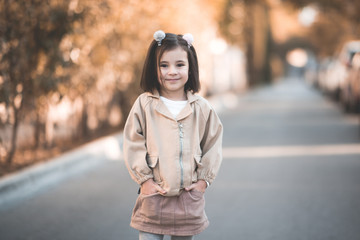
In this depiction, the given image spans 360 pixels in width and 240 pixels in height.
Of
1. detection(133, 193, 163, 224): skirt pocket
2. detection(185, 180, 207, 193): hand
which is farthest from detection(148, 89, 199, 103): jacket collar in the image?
detection(133, 193, 163, 224): skirt pocket

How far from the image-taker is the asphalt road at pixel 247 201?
4898 millimetres

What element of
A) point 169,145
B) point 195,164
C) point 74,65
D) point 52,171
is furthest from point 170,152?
point 74,65

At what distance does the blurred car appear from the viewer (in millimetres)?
15328

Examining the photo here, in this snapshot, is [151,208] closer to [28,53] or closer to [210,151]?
[210,151]

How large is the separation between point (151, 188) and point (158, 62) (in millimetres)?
752

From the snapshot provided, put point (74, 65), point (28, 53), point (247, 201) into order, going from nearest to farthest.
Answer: point (247, 201) < point (28, 53) < point (74, 65)

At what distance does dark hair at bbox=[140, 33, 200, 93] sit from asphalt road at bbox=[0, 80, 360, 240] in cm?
196

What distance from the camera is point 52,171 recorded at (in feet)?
23.3

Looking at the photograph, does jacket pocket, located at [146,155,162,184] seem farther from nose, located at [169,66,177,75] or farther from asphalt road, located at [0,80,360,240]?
asphalt road, located at [0,80,360,240]

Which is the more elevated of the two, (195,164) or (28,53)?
(28,53)

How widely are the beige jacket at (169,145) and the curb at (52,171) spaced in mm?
3212

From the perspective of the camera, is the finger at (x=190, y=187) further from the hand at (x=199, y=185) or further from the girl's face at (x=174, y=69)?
the girl's face at (x=174, y=69)

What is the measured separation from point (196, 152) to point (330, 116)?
48.3ft

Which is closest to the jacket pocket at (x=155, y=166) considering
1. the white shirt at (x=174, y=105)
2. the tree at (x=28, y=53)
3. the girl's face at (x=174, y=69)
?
the white shirt at (x=174, y=105)
